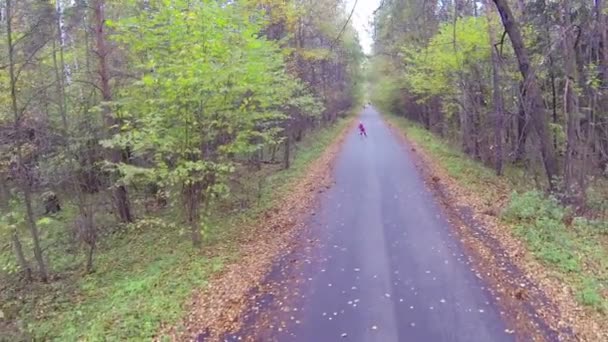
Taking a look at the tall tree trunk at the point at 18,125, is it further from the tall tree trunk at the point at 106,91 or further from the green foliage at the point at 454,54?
the green foliage at the point at 454,54

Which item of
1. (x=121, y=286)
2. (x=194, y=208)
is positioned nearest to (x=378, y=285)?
(x=194, y=208)

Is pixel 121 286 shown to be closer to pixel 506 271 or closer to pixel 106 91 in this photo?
pixel 106 91

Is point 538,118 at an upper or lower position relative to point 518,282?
upper

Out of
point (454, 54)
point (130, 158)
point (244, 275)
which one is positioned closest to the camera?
point (244, 275)

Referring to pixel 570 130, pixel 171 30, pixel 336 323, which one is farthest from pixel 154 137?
pixel 570 130

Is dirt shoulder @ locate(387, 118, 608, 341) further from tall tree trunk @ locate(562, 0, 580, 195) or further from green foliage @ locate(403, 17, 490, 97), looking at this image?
green foliage @ locate(403, 17, 490, 97)

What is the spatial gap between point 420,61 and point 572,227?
49.5 feet

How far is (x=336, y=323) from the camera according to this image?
6863 mm

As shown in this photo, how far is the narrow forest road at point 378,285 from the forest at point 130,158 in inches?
74.5

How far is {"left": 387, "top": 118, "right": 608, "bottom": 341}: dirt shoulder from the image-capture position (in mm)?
6332

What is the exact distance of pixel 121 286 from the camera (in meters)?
8.84

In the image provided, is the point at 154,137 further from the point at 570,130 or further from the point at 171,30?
the point at 570,130

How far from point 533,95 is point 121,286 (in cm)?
1060

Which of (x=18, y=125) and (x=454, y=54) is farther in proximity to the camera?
(x=454, y=54)
